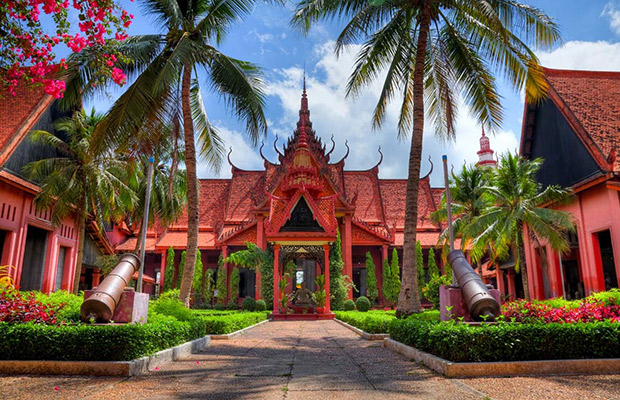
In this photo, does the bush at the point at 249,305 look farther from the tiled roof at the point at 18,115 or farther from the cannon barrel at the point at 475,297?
the cannon barrel at the point at 475,297

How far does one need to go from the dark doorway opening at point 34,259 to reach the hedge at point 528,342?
17.9 meters

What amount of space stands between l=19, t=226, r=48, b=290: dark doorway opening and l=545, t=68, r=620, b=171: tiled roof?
22.4 m

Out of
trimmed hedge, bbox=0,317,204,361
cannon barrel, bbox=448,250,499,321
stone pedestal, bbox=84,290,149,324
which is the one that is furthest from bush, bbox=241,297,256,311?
trimmed hedge, bbox=0,317,204,361

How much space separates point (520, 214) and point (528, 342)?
12.0m

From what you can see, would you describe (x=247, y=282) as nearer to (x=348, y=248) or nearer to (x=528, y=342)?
(x=348, y=248)

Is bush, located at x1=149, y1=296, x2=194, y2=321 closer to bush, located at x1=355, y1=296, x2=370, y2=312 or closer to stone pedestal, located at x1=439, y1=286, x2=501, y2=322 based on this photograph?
stone pedestal, located at x1=439, y1=286, x2=501, y2=322

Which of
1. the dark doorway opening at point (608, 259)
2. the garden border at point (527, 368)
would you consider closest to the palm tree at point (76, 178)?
the garden border at point (527, 368)

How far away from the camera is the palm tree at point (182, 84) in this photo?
10227mm

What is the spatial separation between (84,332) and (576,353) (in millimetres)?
7282

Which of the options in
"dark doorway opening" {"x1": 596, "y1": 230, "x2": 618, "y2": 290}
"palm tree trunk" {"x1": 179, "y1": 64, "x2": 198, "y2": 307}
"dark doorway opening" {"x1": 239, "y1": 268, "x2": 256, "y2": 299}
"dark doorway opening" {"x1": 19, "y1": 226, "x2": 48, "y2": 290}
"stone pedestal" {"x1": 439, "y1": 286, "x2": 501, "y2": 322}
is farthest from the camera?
"dark doorway opening" {"x1": 239, "y1": 268, "x2": 256, "y2": 299}

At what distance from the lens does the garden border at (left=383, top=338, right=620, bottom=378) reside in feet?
19.6

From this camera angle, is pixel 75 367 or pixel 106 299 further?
pixel 106 299

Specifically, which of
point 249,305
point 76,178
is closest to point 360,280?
point 249,305

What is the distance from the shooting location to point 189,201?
1098cm
